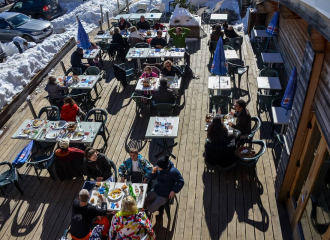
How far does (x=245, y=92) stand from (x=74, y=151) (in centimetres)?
593

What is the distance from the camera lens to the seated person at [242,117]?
23.1ft

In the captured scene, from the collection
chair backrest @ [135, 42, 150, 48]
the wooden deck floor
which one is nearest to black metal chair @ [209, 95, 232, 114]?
the wooden deck floor

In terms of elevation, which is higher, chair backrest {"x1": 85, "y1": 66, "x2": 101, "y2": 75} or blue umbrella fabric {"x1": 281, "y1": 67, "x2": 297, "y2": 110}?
blue umbrella fabric {"x1": 281, "y1": 67, "x2": 297, "y2": 110}

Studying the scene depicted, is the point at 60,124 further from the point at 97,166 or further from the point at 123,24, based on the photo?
the point at 123,24

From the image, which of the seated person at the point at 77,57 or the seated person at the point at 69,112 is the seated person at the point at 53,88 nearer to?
the seated person at the point at 69,112

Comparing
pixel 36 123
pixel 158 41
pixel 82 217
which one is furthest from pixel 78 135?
pixel 158 41

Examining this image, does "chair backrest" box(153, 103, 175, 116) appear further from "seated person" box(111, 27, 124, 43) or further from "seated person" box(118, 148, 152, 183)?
"seated person" box(111, 27, 124, 43)

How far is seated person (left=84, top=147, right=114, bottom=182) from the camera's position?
→ 6.19 m

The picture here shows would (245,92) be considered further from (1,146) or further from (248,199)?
(1,146)

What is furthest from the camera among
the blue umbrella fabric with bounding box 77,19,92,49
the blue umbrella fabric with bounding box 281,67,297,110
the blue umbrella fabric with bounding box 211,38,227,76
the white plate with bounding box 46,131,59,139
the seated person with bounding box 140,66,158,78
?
the blue umbrella fabric with bounding box 77,19,92,49

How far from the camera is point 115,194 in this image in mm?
5855

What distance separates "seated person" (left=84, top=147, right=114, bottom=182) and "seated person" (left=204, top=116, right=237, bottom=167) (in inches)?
87.8

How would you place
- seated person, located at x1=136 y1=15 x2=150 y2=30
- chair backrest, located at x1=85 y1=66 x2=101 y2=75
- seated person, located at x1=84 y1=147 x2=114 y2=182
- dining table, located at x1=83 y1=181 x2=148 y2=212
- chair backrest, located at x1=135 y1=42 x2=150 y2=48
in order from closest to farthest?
dining table, located at x1=83 y1=181 x2=148 y2=212 → seated person, located at x1=84 y1=147 x2=114 y2=182 → chair backrest, located at x1=85 y1=66 x2=101 y2=75 → chair backrest, located at x1=135 y1=42 x2=150 y2=48 → seated person, located at x1=136 y1=15 x2=150 y2=30

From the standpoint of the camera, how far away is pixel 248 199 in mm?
6465
